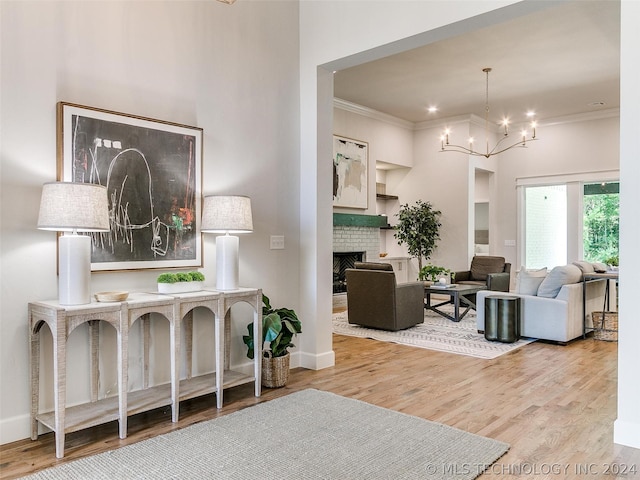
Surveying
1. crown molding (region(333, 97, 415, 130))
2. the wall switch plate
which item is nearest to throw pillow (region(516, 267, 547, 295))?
the wall switch plate

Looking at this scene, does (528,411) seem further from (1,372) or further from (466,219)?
(466,219)

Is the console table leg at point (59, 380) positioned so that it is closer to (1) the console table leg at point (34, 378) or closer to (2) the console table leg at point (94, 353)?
(1) the console table leg at point (34, 378)

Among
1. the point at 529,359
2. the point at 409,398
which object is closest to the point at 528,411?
the point at 409,398

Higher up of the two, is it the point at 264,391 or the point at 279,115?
the point at 279,115

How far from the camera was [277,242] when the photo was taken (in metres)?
4.10

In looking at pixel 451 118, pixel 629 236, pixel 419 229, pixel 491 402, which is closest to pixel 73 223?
pixel 491 402

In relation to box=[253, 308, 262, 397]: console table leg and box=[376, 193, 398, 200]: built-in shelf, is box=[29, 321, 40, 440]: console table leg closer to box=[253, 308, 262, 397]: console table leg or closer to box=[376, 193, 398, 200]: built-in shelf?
box=[253, 308, 262, 397]: console table leg

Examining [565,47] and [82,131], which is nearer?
[82,131]

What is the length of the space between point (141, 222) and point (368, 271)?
3.30m

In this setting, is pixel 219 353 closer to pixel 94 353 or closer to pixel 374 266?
pixel 94 353

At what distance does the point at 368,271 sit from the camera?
232 inches

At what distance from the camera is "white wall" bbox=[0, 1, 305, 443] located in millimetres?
2654

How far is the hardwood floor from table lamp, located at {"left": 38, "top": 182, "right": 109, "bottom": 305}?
0.88 meters

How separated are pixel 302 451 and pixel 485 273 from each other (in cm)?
628
